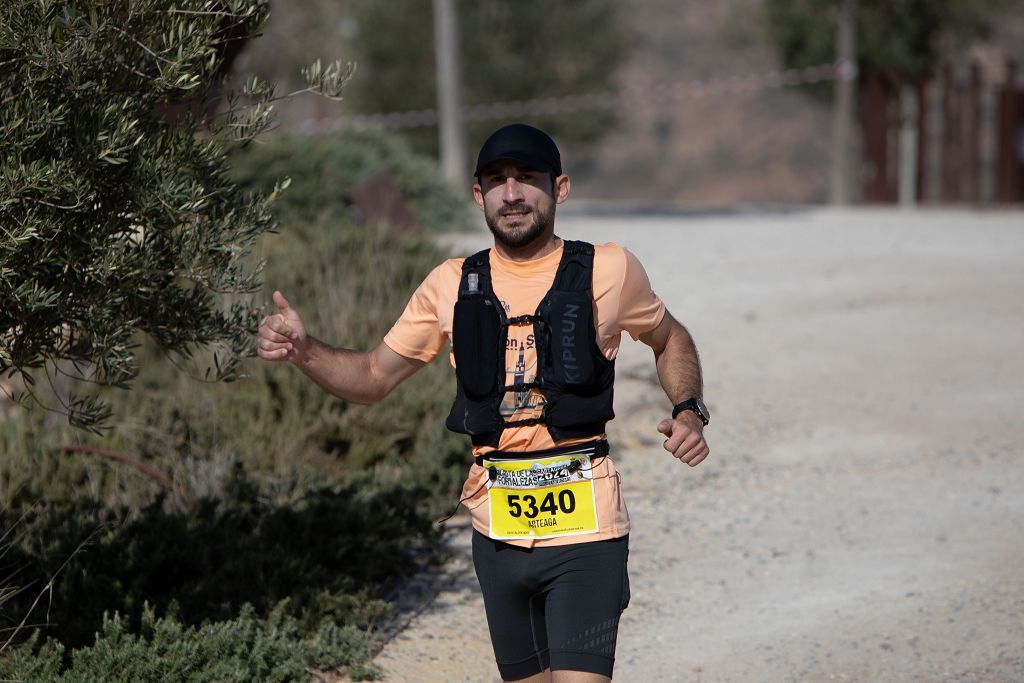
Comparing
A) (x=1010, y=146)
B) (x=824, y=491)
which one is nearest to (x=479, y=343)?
(x=824, y=491)

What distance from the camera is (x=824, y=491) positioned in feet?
24.5

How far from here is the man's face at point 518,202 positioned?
11.7 feet

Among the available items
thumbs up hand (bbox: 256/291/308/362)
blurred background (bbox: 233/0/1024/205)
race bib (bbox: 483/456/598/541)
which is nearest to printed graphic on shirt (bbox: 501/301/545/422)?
race bib (bbox: 483/456/598/541)

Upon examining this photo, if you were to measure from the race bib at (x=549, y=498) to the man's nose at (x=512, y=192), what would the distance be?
0.70m

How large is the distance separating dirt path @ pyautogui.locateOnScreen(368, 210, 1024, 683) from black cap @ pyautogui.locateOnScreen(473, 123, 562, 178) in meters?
2.46

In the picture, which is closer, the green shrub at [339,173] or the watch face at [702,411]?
the watch face at [702,411]

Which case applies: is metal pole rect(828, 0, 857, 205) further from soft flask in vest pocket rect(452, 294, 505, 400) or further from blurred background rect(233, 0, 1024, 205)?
soft flask in vest pocket rect(452, 294, 505, 400)

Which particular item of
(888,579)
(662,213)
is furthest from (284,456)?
(662,213)

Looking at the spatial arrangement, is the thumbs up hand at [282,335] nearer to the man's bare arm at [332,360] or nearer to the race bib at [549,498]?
the man's bare arm at [332,360]

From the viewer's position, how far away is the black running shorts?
3545mm

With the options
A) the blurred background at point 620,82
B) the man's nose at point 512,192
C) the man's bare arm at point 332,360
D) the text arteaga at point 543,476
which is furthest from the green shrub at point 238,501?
the blurred background at point 620,82

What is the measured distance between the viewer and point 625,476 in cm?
782

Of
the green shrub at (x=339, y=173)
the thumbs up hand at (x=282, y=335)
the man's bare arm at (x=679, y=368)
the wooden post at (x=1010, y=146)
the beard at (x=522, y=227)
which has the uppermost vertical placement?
the wooden post at (x=1010, y=146)

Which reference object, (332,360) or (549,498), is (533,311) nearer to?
(549,498)
